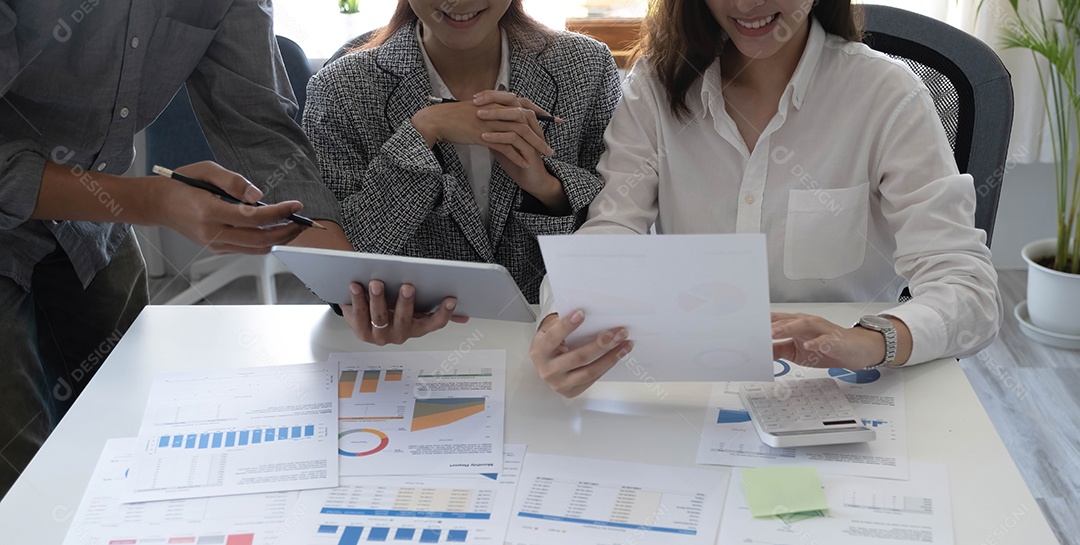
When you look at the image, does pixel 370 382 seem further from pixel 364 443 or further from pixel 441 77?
pixel 441 77

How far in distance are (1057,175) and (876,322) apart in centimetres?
180

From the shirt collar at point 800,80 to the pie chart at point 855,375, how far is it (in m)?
0.44

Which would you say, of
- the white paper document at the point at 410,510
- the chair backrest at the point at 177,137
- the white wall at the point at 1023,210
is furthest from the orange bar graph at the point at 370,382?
the white wall at the point at 1023,210

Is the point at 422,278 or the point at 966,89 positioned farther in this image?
the point at 966,89

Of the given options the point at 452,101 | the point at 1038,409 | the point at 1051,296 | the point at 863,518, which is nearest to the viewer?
the point at 863,518

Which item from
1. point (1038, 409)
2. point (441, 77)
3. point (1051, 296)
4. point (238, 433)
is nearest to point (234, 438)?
point (238, 433)

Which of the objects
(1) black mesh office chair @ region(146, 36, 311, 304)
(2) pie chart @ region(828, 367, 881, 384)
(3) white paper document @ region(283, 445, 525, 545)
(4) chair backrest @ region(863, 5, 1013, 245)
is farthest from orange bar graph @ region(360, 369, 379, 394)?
(4) chair backrest @ region(863, 5, 1013, 245)

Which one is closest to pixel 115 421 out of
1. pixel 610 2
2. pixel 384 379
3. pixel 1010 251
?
pixel 384 379

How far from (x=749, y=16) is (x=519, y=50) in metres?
0.40

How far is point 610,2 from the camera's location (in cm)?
296

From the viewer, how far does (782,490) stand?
3.08 ft

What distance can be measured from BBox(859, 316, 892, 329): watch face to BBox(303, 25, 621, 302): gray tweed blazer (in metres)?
0.45

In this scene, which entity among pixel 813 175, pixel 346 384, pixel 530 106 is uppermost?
pixel 530 106

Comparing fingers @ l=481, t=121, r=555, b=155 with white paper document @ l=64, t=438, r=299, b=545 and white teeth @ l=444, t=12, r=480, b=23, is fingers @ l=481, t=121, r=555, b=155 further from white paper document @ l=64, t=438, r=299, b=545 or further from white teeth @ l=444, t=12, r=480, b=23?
white paper document @ l=64, t=438, r=299, b=545
